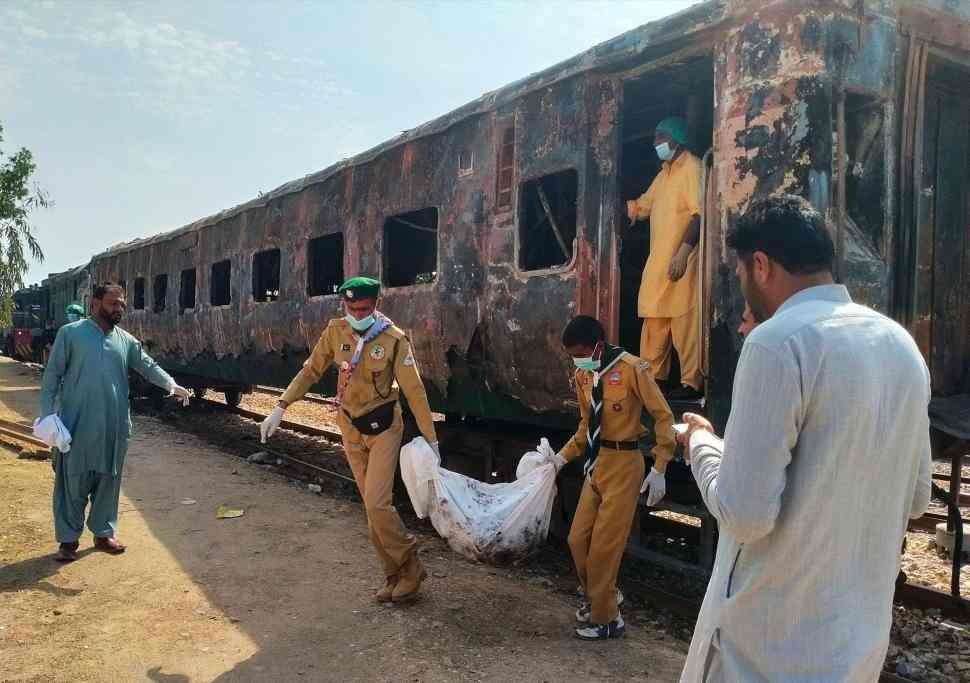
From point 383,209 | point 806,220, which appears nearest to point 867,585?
point 806,220

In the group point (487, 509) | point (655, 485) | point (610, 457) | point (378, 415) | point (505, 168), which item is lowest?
point (487, 509)

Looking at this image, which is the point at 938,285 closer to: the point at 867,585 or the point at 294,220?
the point at 867,585

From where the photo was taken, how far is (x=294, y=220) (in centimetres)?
888

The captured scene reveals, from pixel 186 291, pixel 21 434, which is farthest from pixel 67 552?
pixel 186 291

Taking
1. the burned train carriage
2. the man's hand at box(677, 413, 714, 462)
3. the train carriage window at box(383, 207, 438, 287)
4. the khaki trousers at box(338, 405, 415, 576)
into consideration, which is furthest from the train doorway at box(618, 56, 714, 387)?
the man's hand at box(677, 413, 714, 462)

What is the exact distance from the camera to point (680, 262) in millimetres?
4367

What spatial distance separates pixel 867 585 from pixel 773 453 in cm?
36

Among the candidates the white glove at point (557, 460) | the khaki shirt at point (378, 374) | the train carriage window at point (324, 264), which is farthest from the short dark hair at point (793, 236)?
the train carriage window at point (324, 264)

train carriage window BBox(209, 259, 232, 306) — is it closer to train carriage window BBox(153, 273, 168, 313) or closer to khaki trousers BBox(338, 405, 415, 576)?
train carriage window BBox(153, 273, 168, 313)

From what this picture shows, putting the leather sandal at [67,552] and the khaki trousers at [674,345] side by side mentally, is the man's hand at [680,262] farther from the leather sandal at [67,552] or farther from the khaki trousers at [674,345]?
the leather sandal at [67,552]

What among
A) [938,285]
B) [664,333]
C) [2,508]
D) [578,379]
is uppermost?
[938,285]

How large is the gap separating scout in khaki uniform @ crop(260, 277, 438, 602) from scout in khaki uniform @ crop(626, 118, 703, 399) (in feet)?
4.96

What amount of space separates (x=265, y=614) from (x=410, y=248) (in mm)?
5115

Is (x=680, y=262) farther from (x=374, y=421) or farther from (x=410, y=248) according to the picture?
(x=410, y=248)
